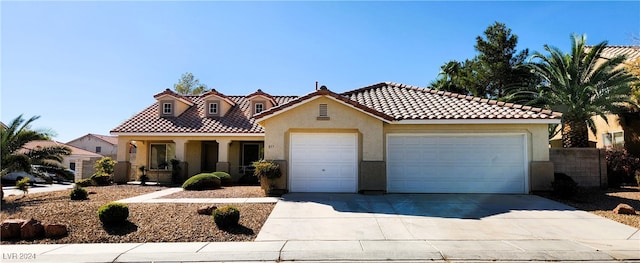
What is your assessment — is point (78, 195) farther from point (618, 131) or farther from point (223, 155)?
point (618, 131)

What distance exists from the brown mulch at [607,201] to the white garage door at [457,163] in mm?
1390

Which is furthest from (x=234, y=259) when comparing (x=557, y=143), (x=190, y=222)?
(x=557, y=143)

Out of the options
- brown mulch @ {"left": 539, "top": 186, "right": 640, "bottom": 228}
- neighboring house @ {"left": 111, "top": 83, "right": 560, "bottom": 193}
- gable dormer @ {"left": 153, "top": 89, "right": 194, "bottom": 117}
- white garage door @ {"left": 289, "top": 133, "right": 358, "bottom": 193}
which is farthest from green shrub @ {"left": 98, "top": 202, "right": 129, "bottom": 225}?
gable dormer @ {"left": 153, "top": 89, "right": 194, "bottom": 117}

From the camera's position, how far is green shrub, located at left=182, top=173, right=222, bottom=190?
15.5 metres

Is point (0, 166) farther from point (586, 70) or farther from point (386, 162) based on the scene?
point (586, 70)

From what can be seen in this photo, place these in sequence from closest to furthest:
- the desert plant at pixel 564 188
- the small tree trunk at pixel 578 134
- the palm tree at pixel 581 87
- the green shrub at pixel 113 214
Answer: the green shrub at pixel 113 214 → the desert plant at pixel 564 188 → the palm tree at pixel 581 87 → the small tree trunk at pixel 578 134

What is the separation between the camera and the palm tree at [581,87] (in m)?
16.3

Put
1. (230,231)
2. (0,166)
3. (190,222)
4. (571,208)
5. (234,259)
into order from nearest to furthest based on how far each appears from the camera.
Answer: (234,259)
(230,231)
(190,222)
(571,208)
(0,166)

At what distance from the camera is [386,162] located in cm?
1334

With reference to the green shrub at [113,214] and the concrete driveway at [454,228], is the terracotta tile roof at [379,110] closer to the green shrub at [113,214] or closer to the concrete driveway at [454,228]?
the concrete driveway at [454,228]

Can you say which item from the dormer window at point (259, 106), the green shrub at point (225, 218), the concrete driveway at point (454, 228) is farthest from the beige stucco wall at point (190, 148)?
the green shrub at point (225, 218)

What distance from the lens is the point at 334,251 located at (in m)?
6.79

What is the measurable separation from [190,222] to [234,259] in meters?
2.98

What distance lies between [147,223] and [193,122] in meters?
12.8
